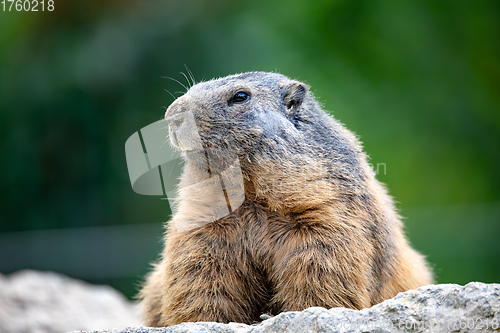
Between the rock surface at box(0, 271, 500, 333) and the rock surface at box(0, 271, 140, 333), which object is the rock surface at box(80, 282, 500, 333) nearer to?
the rock surface at box(0, 271, 500, 333)

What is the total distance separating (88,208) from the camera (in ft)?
25.3

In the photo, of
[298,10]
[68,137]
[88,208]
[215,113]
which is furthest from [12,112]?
[215,113]

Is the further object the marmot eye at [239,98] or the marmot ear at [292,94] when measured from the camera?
the marmot ear at [292,94]

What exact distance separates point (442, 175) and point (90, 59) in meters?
4.96

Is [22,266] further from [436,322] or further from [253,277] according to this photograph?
[436,322]

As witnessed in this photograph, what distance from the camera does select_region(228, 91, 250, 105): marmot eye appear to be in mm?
3406

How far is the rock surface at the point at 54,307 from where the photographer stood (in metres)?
4.77

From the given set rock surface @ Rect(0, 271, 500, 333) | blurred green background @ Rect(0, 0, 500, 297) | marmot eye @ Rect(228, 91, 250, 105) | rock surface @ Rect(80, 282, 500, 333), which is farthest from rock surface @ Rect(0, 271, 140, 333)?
rock surface @ Rect(80, 282, 500, 333)

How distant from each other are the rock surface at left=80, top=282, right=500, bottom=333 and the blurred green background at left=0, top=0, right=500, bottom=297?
4.87 metres

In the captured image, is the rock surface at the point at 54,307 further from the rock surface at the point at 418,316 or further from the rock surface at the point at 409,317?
the rock surface at the point at 418,316

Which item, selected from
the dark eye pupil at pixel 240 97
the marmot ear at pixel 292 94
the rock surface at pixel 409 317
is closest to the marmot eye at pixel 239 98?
the dark eye pupil at pixel 240 97

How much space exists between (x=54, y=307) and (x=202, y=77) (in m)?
3.40

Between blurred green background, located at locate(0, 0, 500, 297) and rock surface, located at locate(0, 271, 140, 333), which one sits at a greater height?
blurred green background, located at locate(0, 0, 500, 297)

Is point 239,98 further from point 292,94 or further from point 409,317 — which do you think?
point 409,317
